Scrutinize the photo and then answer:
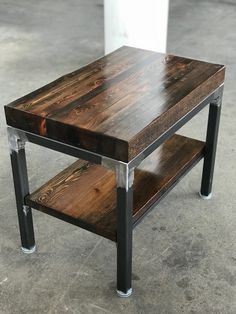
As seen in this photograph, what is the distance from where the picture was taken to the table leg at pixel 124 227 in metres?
1.33

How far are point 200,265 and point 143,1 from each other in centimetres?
167

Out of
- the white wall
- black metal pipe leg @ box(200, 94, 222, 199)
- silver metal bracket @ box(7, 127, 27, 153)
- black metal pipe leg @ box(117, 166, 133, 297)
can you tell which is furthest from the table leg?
the white wall

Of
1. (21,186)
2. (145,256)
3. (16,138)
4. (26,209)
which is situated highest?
(16,138)

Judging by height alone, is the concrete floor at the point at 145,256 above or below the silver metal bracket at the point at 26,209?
below

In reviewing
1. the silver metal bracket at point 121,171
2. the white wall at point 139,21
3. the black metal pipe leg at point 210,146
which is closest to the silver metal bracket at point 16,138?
the silver metal bracket at point 121,171

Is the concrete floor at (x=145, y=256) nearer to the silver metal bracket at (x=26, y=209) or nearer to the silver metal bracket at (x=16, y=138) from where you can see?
the silver metal bracket at (x=26, y=209)

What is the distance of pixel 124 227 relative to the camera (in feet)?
4.58

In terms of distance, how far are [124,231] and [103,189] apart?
289 millimetres

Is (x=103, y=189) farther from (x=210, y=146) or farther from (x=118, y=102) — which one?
(x=210, y=146)

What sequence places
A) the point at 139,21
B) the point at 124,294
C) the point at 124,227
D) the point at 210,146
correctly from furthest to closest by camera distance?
the point at 139,21
the point at 210,146
the point at 124,294
the point at 124,227

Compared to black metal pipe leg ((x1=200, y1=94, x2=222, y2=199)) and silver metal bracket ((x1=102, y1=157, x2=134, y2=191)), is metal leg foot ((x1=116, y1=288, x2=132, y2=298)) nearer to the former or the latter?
silver metal bracket ((x1=102, y1=157, x2=134, y2=191))

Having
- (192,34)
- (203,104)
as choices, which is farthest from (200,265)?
(192,34)

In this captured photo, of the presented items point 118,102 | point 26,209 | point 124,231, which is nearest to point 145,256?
point 124,231

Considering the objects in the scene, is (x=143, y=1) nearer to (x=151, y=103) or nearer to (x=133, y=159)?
(x=151, y=103)
